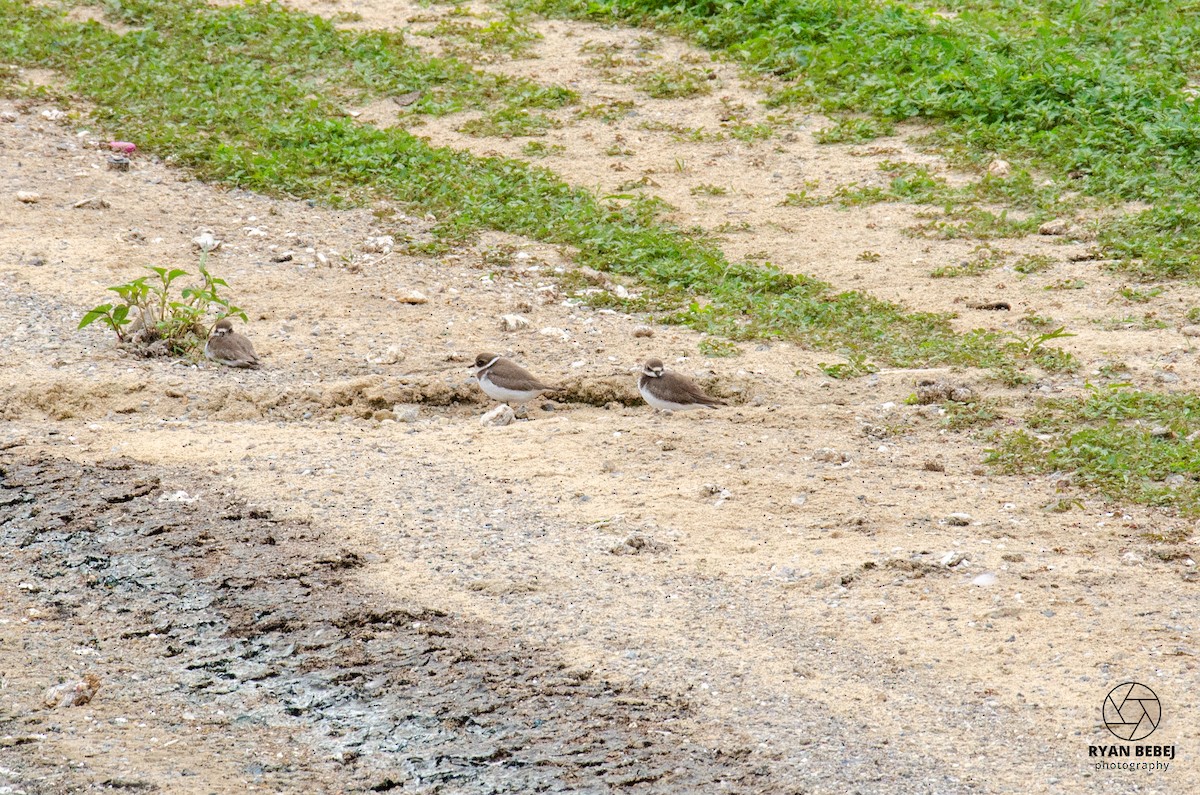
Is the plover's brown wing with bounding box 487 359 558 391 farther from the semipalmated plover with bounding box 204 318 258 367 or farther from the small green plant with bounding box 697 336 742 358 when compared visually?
the semipalmated plover with bounding box 204 318 258 367

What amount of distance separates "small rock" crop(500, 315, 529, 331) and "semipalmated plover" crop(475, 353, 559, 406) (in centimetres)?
118

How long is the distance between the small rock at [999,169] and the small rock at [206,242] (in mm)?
5968

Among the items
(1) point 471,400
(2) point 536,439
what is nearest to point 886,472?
(2) point 536,439

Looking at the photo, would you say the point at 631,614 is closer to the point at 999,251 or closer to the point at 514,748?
the point at 514,748

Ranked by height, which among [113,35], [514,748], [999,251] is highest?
[113,35]

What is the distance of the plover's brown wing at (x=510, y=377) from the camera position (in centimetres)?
756

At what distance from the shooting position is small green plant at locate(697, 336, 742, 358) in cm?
844

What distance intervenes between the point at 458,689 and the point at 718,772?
1087mm

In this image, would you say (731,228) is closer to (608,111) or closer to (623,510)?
(608,111)

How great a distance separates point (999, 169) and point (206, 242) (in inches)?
240

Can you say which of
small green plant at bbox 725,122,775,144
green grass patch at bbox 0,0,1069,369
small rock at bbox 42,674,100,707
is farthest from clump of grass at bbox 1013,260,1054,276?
small rock at bbox 42,674,100,707

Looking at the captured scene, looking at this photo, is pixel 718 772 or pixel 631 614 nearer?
pixel 718 772

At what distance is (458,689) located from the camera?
517 centimetres

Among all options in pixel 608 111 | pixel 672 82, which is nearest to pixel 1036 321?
pixel 608 111
